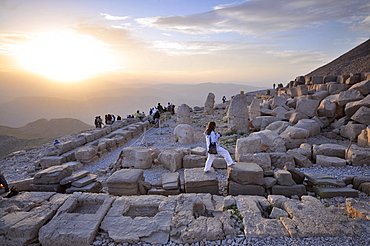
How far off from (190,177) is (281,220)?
2.54 metres

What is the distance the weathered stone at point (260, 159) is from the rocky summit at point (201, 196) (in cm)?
4

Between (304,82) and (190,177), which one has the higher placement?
(304,82)

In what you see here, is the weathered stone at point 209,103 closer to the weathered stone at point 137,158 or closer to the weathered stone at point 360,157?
the weathered stone at point 137,158

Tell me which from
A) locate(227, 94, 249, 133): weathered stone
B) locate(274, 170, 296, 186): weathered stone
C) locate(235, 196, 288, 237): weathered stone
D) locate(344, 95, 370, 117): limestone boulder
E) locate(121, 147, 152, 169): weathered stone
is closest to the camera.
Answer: locate(235, 196, 288, 237): weathered stone

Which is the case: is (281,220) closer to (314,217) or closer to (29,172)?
(314,217)

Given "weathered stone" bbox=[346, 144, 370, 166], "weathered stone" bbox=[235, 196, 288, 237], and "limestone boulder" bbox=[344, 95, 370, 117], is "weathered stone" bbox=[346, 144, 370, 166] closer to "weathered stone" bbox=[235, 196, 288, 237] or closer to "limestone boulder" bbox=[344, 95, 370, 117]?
"limestone boulder" bbox=[344, 95, 370, 117]

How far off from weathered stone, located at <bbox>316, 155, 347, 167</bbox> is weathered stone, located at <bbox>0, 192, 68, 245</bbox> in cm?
844

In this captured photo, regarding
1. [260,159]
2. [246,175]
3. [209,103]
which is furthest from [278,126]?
[209,103]

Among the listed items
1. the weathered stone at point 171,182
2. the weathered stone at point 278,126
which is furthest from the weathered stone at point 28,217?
the weathered stone at point 278,126

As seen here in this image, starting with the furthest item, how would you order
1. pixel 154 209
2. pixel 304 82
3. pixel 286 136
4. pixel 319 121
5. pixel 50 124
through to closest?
pixel 50 124
pixel 304 82
pixel 319 121
pixel 286 136
pixel 154 209

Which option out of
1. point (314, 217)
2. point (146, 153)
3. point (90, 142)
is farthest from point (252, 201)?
point (90, 142)

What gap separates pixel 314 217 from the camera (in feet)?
14.4

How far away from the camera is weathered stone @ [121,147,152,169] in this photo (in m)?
8.84

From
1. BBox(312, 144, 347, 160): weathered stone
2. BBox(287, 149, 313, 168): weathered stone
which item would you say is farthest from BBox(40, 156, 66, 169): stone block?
BBox(312, 144, 347, 160): weathered stone
